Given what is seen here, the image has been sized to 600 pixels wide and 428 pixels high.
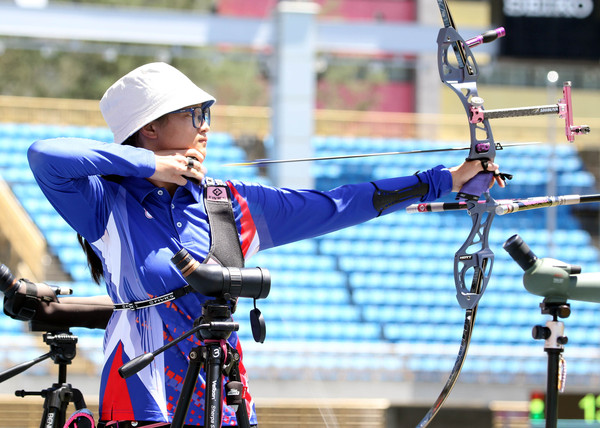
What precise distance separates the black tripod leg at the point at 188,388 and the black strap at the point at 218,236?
19 cm

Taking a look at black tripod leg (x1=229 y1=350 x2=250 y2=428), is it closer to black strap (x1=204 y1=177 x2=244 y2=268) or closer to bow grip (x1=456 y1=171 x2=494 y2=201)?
black strap (x1=204 y1=177 x2=244 y2=268)

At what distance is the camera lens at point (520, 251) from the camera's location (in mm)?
2020

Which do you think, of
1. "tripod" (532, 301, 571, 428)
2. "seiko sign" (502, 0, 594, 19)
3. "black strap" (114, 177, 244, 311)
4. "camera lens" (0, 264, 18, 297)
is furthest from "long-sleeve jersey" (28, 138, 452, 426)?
"seiko sign" (502, 0, 594, 19)

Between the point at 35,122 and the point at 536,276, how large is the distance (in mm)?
9484

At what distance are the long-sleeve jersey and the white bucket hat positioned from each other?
11cm

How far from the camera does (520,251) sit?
202 cm

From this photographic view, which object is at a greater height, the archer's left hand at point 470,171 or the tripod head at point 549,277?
the archer's left hand at point 470,171

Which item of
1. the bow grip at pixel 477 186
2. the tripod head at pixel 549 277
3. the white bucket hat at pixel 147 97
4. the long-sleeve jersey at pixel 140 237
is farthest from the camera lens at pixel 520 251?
the white bucket hat at pixel 147 97

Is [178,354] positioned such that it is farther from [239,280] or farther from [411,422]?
[411,422]

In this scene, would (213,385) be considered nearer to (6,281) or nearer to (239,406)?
(239,406)

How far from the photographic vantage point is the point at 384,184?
2014 mm

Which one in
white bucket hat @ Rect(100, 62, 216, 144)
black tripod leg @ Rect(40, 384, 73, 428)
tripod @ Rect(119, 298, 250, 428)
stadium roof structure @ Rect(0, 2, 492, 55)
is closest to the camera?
tripod @ Rect(119, 298, 250, 428)

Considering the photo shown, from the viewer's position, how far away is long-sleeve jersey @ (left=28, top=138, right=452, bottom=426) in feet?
5.68

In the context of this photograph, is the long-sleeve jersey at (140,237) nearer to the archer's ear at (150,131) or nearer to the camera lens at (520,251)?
the archer's ear at (150,131)
